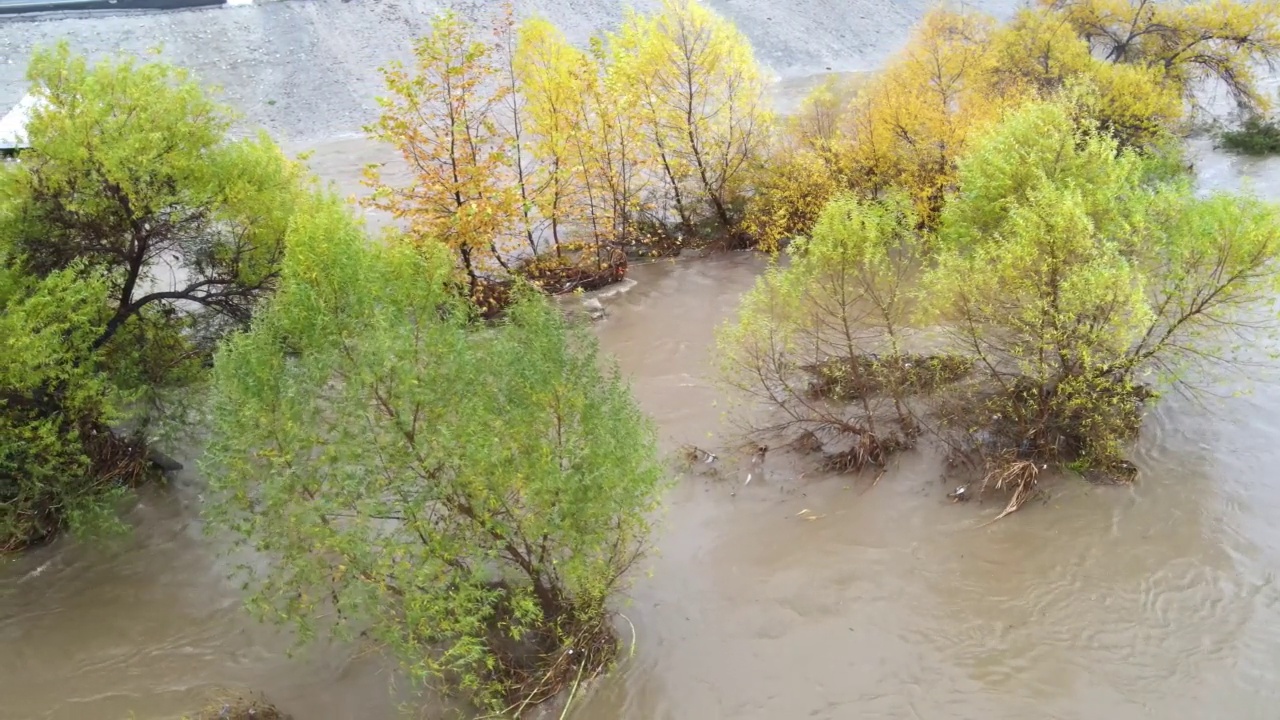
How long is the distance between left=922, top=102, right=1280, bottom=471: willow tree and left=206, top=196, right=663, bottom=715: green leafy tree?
5824mm

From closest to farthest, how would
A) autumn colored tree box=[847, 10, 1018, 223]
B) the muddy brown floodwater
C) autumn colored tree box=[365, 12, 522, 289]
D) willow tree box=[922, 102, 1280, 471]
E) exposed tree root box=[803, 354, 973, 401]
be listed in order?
the muddy brown floodwater
willow tree box=[922, 102, 1280, 471]
exposed tree root box=[803, 354, 973, 401]
autumn colored tree box=[365, 12, 522, 289]
autumn colored tree box=[847, 10, 1018, 223]

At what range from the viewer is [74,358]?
12.3 meters

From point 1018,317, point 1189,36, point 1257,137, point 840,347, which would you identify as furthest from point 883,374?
point 1257,137

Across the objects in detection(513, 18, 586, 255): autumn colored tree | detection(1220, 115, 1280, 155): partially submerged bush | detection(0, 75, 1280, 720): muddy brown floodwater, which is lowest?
detection(0, 75, 1280, 720): muddy brown floodwater

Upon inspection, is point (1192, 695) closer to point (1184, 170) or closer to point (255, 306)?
point (255, 306)

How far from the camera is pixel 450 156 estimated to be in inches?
701

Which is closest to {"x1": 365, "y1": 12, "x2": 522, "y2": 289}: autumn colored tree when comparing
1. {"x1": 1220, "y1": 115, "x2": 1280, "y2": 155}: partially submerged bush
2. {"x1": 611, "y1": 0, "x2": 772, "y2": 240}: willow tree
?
{"x1": 611, "y1": 0, "x2": 772, "y2": 240}: willow tree

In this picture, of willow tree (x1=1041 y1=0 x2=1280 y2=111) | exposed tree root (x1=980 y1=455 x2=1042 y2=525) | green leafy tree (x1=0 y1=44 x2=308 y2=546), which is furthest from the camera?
willow tree (x1=1041 y1=0 x2=1280 y2=111)

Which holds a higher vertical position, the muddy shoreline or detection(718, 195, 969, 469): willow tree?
detection(718, 195, 969, 469): willow tree

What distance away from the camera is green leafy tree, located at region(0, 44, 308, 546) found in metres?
11.6

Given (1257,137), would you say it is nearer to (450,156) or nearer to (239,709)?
(450,156)

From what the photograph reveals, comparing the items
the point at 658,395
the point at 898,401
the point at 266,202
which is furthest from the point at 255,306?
the point at 898,401

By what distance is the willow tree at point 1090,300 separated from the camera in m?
11.4

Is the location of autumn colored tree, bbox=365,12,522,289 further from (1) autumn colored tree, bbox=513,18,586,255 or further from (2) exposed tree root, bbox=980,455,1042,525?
(2) exposed tree root, bbox=980,455,1042,525
